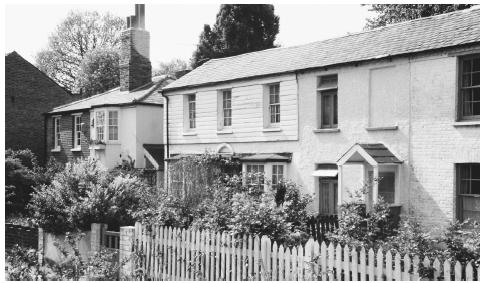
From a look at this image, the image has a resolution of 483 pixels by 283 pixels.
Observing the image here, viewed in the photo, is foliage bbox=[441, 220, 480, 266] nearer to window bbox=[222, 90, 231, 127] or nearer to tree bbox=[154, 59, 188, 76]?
window bbox=[222, 90, 231, 127]

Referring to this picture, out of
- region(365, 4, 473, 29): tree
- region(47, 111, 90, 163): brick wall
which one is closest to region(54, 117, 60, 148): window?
region(47, 111, 90, 163): brick wall

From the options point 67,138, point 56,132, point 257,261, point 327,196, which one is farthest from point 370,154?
point 56,132

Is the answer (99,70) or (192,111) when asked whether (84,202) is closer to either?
(192,111)

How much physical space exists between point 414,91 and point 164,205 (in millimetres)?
8820

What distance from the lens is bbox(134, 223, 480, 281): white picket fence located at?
27.2ft

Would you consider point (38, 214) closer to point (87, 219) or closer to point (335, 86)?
point (87, 219)

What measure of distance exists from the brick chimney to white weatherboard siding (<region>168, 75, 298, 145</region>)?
5218 mm

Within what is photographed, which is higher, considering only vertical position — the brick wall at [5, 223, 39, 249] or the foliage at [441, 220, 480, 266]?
the foliage at [441, 220, 480, 266]

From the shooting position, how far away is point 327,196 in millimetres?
20094

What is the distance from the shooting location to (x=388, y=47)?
1853cm

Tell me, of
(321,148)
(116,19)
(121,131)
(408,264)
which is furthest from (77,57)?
(408,264)

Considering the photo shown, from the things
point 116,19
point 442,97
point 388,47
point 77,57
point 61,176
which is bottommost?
point 61,176

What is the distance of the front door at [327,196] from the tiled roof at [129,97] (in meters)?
11.4

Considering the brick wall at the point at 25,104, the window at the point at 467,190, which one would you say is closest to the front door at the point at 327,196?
the window at the point at 467,190
